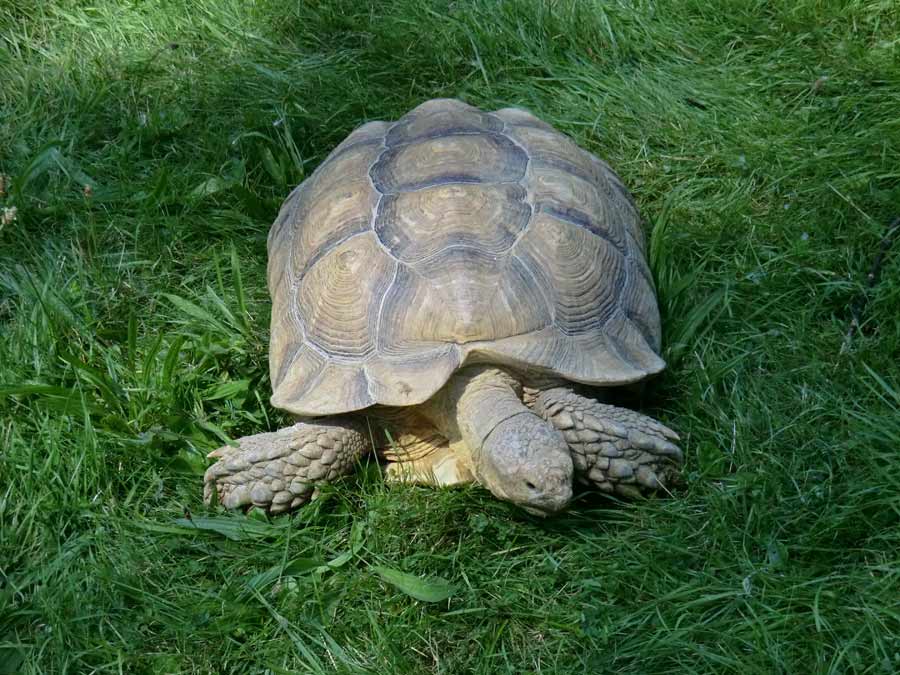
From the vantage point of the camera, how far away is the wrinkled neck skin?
2.92 metres

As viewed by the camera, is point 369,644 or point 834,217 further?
point 834,217

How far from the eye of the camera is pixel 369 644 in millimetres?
2867

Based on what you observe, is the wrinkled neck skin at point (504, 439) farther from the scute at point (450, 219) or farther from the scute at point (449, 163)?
the scute at point (449, 163)

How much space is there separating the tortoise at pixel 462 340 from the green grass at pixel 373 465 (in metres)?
0.17

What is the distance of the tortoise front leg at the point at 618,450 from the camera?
312cm

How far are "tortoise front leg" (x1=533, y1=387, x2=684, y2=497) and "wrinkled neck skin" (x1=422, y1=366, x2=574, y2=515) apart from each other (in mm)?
117

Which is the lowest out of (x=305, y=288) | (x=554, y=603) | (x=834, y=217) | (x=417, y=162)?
(x=554, y=603)

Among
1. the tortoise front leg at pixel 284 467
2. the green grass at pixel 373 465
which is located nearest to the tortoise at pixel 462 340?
the tortoise front leg at pixel 284 467

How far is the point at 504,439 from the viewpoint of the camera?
3.01m

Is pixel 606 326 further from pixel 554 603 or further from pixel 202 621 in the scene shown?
pixel 202 621

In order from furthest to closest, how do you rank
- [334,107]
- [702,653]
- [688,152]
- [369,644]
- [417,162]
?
[334,107]
[688,152]
[417,162]
[369,644]
[702,653]

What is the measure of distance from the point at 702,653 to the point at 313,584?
118 centimetres

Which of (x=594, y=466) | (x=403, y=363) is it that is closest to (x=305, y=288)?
(x=403, y=363)

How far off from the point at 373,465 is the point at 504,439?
0.61 meters
